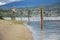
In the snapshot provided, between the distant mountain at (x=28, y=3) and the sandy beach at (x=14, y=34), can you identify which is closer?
the sandy beach at (x=14, y=34)

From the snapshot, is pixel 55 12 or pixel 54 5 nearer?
pixel 54 5

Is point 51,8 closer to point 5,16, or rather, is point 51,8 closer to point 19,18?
point 19,18

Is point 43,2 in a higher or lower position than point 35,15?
higher

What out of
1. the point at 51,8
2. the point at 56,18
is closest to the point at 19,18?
the point at 51,8

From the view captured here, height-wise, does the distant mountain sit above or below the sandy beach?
above

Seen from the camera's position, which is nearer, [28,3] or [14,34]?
[14,34]

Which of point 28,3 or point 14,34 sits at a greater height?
point 28,3

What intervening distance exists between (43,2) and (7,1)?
2.30 metres

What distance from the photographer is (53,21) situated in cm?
1418

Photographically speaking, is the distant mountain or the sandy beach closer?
the sandy beach

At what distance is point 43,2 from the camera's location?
12.1 m

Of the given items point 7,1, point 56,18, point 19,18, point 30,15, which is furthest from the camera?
point 56,18

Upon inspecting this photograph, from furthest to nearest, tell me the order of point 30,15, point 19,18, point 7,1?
point 30,15 → point 19,18 → point 7,1

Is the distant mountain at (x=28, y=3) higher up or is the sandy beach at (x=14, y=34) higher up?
the distant mountain at (x=28, y=3)
